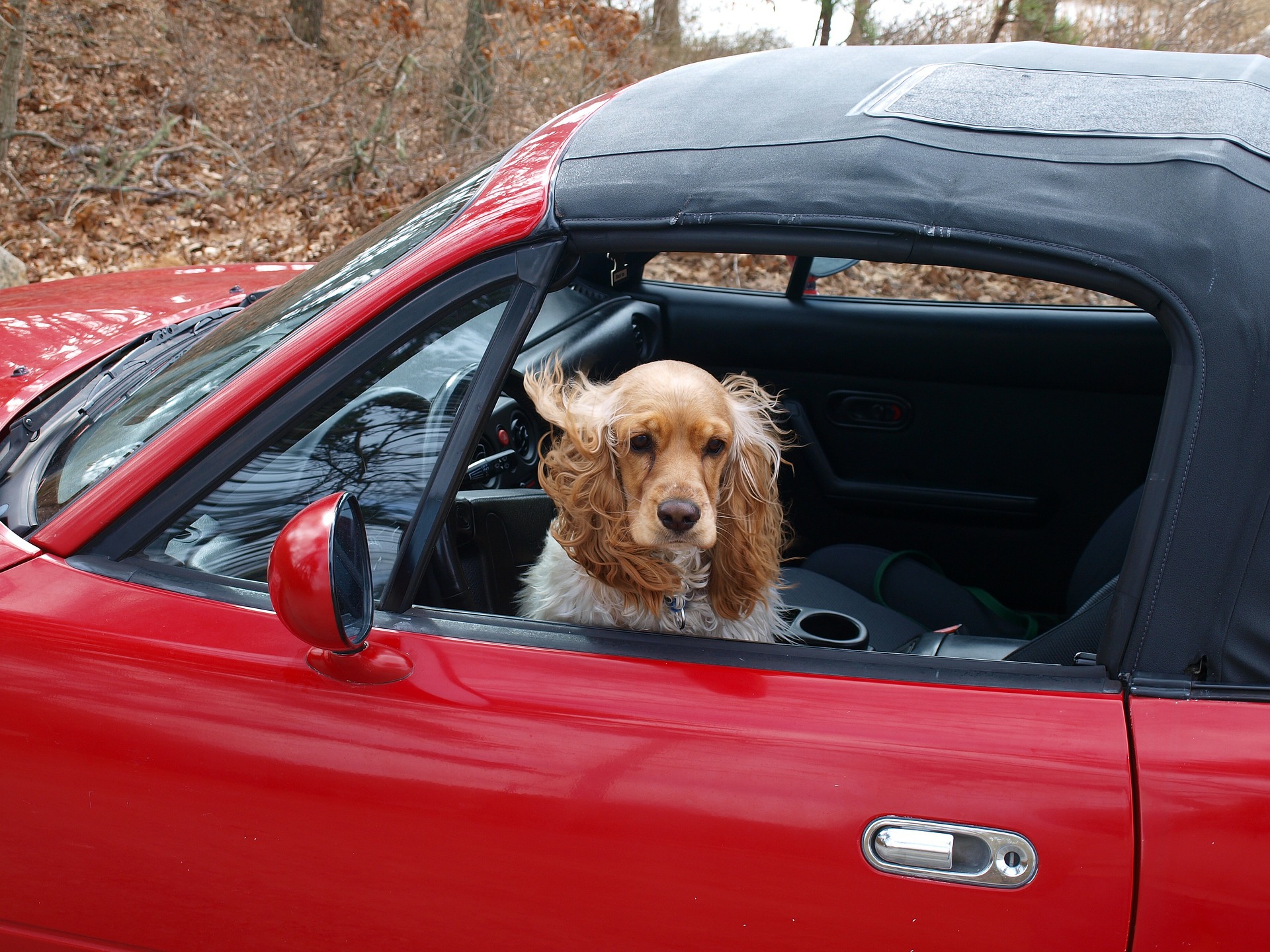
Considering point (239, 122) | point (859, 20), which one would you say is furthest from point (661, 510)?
point (239, 122)

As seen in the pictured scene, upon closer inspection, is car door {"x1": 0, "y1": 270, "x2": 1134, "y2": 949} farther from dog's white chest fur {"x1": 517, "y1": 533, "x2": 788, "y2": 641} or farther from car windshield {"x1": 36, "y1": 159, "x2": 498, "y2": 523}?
dog's white chest fur {"x1": 517, "y1": 533, "x2": 788, "y2": 641}

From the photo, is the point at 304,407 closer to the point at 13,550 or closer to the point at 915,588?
the point at 13,550

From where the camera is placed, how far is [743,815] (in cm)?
142

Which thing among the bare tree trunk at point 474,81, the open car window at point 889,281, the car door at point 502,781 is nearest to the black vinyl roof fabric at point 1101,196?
the car door at point 502,781

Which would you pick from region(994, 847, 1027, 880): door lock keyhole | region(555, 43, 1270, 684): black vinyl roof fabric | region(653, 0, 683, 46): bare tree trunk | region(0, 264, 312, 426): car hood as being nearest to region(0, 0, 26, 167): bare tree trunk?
region(0, 264, 312, 426): car hood

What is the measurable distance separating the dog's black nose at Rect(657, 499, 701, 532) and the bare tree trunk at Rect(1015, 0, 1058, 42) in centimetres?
934

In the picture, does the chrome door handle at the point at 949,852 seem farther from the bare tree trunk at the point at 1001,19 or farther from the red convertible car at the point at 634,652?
the bare tree trunk at the point at 1001,19

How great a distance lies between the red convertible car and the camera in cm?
137

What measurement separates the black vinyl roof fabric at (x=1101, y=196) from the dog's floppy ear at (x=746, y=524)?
73 centimetres

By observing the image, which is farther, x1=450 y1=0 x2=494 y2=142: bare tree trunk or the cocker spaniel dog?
x1=450 y1=0 x2=494 y2=142: bare tree trunk

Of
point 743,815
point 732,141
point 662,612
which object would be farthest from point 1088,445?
point 743,815

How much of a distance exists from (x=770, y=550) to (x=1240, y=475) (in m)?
1.04

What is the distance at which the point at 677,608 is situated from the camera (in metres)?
2.19

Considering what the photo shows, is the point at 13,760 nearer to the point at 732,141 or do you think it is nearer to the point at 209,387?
the point at 209,387
